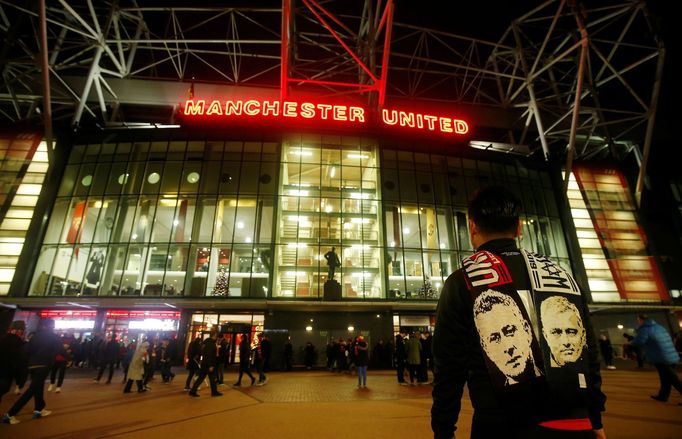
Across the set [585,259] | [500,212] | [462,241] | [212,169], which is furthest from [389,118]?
[500,212]

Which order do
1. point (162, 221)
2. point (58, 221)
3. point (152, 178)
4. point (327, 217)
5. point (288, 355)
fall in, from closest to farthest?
point (288, 355)
point (58, 221)
point (162, 221)
point (327, 217)
point (152, 178)

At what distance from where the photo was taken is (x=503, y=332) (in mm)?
1566

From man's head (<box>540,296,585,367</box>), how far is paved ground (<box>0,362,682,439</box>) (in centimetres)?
477

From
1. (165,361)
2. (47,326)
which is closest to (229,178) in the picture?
(165,361)

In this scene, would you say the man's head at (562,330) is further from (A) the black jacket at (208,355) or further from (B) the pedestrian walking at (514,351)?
(A) the black jacket at (208,355)

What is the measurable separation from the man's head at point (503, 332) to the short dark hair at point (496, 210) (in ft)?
1.49

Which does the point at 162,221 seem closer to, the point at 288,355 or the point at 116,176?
the point at 116,176

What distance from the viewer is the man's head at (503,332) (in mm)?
1489

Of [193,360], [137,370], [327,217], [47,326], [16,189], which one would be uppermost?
[16,189]

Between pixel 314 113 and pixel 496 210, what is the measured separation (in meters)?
23.1

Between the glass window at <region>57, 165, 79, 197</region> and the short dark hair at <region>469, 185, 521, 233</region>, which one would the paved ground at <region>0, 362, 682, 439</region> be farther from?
the glass window at <region>57, 165, 79, 197</region>

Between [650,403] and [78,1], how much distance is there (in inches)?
1570

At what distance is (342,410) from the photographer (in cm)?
751

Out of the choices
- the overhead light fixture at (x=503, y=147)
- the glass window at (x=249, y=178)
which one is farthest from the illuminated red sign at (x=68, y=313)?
the overhead light fixture at (x=503, y=147)
